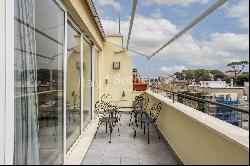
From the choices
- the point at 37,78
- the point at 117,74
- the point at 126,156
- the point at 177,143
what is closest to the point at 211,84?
the point at 37,78

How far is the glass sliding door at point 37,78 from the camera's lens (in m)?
2.27

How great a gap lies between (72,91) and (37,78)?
2.22 m

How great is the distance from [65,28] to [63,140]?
153 centimetres

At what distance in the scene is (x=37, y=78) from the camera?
264 centimetres

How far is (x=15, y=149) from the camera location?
2188 millimetres

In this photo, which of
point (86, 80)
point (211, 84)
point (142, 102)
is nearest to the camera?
point (211, 84)

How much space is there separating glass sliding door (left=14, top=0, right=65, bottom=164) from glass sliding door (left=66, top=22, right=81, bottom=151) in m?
0.67

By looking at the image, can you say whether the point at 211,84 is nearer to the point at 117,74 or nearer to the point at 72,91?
the point at 72,91

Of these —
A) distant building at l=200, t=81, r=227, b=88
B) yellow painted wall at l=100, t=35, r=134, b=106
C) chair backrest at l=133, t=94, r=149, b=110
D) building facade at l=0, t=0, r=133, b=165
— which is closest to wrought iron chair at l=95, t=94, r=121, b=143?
yellow painted wall at l=100, t=35, r=134, b=106
